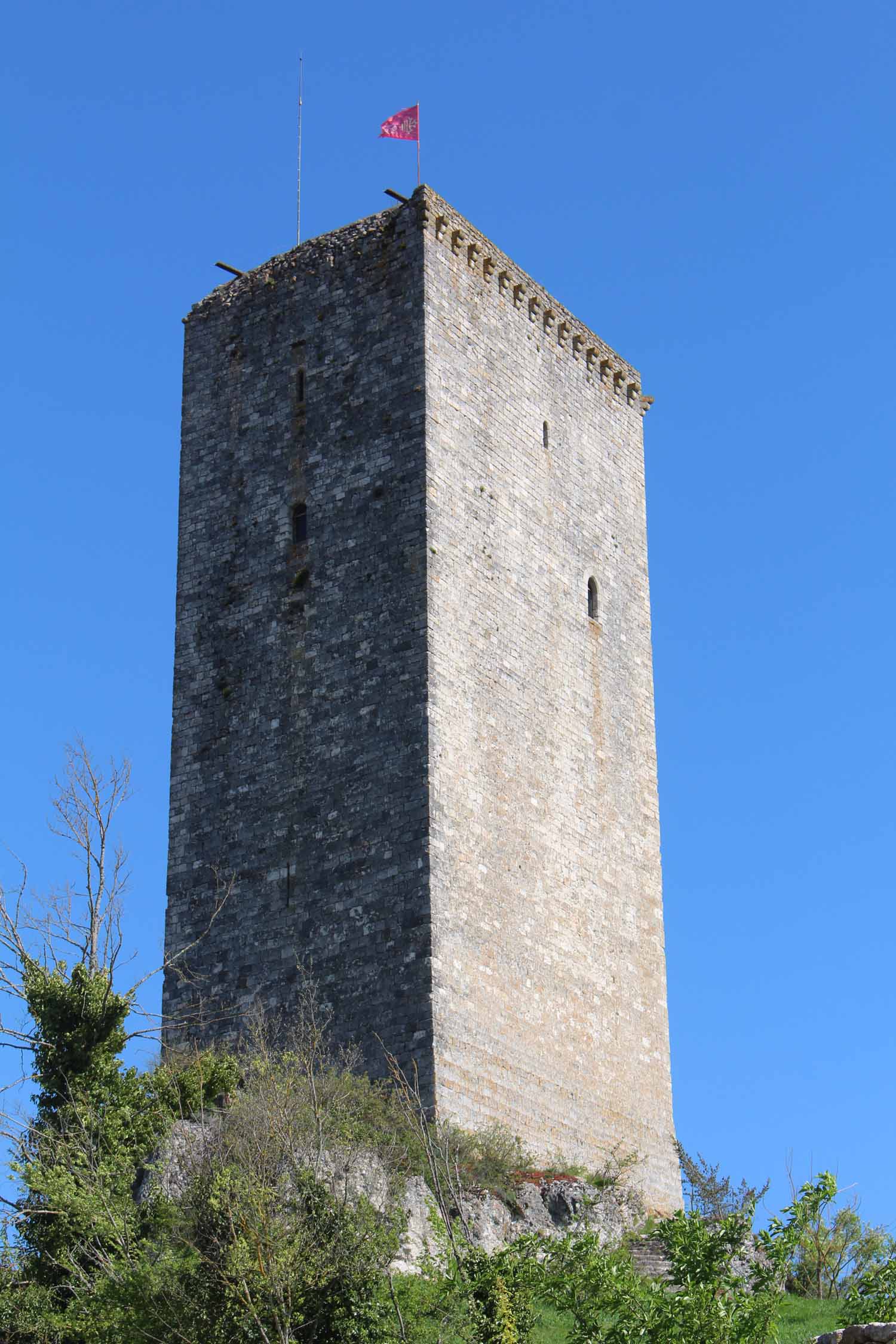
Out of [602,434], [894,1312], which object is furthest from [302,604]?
[894,1312]

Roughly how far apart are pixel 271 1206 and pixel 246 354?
13349 millimetres

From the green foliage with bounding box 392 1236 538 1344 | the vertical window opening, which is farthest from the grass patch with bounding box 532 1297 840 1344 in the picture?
the vertical window opening

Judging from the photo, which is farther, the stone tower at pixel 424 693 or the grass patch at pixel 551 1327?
the stone tower at pixel 424 693

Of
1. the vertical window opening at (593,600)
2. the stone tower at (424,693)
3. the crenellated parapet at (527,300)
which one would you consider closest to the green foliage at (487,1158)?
the stone tower at (424,693)

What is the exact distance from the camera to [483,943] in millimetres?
25172

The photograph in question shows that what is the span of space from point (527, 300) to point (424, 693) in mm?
6779

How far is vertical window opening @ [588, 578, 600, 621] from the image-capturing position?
96.6 feet

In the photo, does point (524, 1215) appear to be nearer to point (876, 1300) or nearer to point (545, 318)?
point (876, 1300)

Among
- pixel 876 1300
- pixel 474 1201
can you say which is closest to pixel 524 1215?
pixel 474 1201

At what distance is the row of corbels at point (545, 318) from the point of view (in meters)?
28.3

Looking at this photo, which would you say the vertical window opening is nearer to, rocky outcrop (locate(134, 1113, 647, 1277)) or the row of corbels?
the row of corbels

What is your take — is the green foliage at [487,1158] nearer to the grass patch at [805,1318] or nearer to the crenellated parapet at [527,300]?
the grass patch at [805,1318]

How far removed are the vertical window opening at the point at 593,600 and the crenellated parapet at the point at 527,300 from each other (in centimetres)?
310

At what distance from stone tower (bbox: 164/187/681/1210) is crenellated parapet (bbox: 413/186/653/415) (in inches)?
2.3
